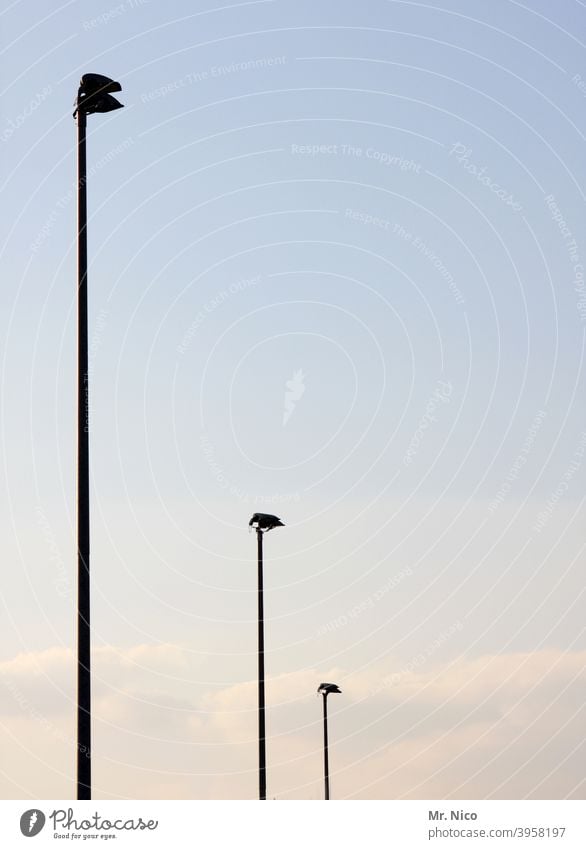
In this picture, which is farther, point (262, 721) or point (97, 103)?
point (262, 721)

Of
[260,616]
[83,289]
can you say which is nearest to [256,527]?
[260,616]

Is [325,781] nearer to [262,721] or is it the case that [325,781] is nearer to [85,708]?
[262,721]

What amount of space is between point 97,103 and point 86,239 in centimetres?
201

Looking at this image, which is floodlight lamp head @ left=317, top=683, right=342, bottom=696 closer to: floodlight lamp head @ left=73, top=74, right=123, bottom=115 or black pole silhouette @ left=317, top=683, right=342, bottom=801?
black pole silhouette @ left=317, top=683, right=342, bottom=801

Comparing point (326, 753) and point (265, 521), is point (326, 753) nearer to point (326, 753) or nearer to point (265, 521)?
point (326, 753)

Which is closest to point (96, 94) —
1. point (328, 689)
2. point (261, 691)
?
point (261, 691)

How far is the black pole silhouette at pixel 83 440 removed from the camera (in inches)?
784

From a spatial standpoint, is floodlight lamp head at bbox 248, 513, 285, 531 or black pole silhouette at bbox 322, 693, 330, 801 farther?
black pole silhouette at bbox 322, 693, 330, 801

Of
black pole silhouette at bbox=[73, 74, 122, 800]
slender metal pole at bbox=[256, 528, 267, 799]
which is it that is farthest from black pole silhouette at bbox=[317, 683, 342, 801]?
black pole silhouette at bbox=[73, 74, 122, 800]

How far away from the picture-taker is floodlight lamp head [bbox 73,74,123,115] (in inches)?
892

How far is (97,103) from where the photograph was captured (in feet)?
74.7
